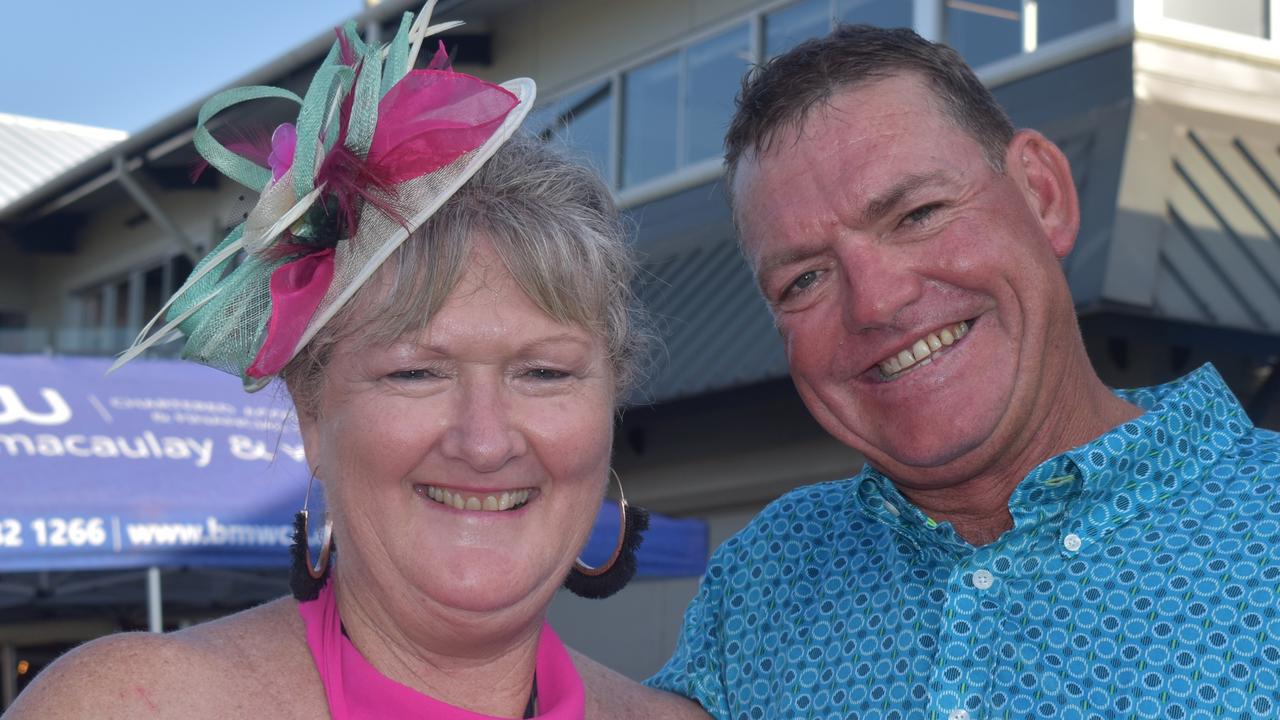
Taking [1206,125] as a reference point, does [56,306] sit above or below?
below

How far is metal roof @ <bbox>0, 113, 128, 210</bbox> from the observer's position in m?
15.6

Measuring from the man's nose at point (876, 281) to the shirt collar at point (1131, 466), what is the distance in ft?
1.11

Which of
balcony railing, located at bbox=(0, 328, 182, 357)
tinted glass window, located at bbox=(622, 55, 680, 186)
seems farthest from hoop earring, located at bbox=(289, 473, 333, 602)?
tinted glass window, located at bbox=(622, 55, 680, 186)

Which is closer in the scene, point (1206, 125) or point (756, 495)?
point (1206, 125)

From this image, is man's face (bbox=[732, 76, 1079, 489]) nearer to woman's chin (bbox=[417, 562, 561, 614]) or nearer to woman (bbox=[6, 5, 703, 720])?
woman (bbox=[6, 5, 703, 720])

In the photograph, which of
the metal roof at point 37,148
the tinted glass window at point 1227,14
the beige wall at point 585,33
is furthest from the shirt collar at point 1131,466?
the metal roof at point 37,148

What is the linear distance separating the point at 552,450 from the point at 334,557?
16.8 inches

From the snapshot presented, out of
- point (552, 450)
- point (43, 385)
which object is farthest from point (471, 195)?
point (43, 385)

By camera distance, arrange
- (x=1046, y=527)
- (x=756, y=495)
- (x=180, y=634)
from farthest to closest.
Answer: (x=756, y=495)
(x=1046, y=527)
(x=180, y=634)

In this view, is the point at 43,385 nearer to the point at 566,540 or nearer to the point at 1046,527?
the point at 566,540

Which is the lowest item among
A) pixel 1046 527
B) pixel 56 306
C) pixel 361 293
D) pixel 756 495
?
pixel 56 306

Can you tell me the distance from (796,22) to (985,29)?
4.79ft

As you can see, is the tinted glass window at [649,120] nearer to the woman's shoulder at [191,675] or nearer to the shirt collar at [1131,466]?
the shirt collar at [1131,466]

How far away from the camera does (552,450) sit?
6.65 ft
